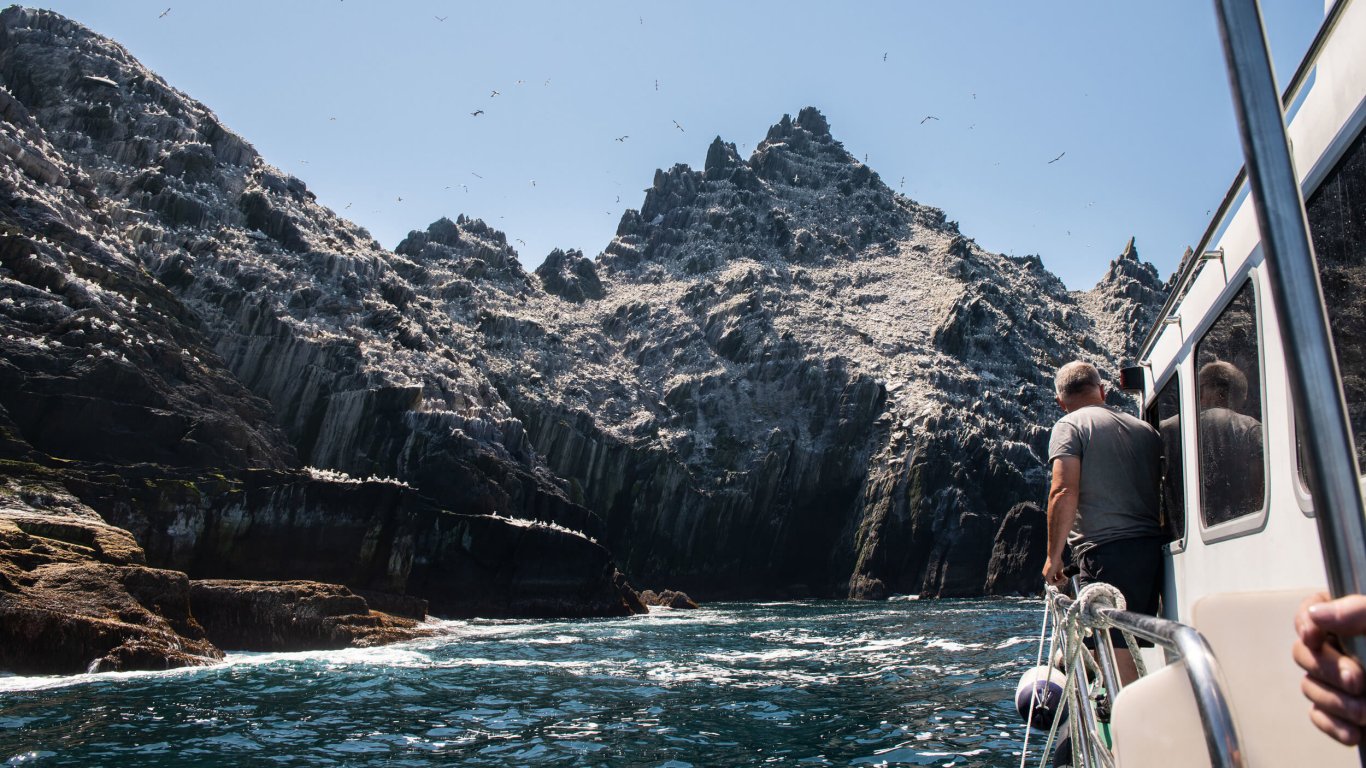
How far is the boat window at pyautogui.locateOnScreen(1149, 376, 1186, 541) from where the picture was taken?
19.3ft

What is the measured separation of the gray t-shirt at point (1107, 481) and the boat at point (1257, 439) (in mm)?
225

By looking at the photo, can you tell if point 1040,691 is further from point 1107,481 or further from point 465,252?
point 465,252

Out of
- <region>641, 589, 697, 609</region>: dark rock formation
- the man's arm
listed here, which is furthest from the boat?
<region>641, 589, 697, 609</region>: dark rock formation

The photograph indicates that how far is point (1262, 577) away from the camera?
14.3 feet

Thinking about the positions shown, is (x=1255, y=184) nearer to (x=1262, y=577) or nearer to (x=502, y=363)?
(x=1262, y=577)

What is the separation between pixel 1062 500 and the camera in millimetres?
5758

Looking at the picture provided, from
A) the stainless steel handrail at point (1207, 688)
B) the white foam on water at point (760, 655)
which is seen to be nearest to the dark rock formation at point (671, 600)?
the white foam on water at point (760, 655)

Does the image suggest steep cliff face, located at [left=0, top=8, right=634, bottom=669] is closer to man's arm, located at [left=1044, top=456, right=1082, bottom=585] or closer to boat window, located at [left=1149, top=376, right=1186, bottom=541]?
man's arm, located at [left=1044, top=456, right=1082, bottom=585]

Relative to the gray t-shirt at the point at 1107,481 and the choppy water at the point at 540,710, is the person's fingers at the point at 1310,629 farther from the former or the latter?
the choppy water at the point at 540,710

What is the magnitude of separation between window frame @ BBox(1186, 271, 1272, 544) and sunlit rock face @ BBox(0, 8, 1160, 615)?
124 feet

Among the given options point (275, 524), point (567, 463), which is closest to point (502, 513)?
point (275, 524)

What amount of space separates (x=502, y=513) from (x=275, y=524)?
1751 cm

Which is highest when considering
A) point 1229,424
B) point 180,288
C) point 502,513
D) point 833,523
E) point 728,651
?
point 180,288

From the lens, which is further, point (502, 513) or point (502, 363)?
point (502, 363)
